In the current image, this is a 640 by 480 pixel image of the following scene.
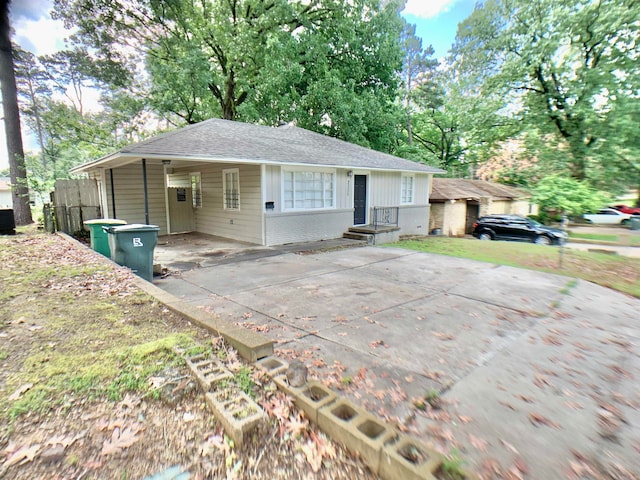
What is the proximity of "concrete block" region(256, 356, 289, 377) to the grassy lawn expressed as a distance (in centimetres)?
735

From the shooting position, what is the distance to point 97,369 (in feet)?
9.00

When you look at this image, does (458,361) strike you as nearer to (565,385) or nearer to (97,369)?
(565,385)

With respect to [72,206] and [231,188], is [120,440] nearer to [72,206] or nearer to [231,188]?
[231,188]

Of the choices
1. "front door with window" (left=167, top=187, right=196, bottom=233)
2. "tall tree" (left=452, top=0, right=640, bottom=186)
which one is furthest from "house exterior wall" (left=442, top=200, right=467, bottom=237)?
"front door with window" (left=167, top=187, right=196, bottom=233)

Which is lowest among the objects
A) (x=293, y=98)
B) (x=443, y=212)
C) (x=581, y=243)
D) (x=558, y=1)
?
(x=581, y=243)

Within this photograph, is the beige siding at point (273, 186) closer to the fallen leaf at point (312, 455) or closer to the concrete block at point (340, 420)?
the concrete block at point (340, 420)

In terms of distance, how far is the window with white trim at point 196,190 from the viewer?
513 inches

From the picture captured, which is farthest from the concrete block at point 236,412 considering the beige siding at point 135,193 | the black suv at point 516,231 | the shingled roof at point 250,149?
the black suv at point 516,231

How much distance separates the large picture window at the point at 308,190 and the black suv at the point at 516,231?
29.7 feet

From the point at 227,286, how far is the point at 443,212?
15.9m

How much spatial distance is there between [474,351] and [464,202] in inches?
727

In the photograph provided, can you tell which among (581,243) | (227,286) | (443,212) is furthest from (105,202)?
(581,243)

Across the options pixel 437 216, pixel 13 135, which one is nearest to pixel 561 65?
pixel 437 216

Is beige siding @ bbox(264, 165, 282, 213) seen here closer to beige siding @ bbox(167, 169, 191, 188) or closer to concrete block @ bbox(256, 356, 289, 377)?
beige siding @ bbox(167, 169, 191, 188)
